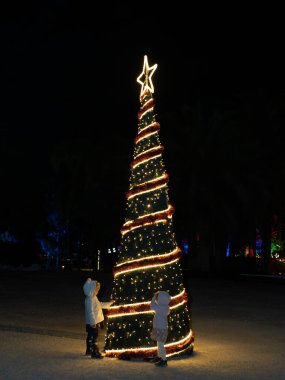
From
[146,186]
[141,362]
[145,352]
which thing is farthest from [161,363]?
[146,186]

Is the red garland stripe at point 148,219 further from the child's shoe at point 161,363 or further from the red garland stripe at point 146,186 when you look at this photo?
the child's shoe at point 161,363

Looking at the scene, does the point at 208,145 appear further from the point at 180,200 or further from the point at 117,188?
the point at 117,188

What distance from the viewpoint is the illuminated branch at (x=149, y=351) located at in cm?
1141

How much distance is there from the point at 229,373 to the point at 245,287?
2147cm

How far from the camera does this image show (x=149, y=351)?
37.4ft

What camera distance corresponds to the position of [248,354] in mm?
12172

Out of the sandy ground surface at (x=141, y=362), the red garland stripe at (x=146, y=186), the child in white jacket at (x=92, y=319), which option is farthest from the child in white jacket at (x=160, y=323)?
the red garland stripe at (x=146, y=186)

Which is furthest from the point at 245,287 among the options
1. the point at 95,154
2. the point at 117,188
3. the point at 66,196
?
the point at 66,196

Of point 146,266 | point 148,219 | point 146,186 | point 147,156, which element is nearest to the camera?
point 146,266

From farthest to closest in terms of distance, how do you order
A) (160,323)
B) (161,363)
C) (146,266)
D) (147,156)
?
(147,156) → (146,266) → (160,323) → (161,363)

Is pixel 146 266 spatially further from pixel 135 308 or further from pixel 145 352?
pixel 145 352

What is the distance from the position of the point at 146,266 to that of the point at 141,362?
1484 millimetres

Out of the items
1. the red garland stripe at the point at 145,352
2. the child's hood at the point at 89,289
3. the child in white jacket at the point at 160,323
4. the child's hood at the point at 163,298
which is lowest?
the red garland stripe at the point at 145,352

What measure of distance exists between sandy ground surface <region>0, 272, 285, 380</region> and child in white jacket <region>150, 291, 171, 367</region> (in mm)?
209
